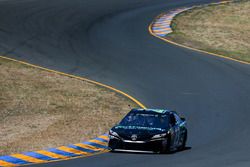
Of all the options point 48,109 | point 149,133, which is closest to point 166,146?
point 149,133

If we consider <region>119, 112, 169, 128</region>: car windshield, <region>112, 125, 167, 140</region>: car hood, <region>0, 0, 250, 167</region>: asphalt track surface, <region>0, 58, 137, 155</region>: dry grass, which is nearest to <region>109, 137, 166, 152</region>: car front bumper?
<region>112, 125, 167, 140</region>: car hood

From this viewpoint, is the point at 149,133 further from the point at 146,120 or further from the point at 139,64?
the point at 139,64

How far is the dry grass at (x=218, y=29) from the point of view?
151ft

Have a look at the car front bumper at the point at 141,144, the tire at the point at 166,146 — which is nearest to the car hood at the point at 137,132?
the car front bumper at the point at 141,144

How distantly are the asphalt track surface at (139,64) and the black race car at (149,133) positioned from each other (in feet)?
1.44

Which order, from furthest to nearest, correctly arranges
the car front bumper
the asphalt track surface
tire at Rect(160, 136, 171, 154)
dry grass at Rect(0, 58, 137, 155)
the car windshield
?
dry grass at Rect(0, 58, 137, 155), the asphalt track surface, the car windshield, tire at Rect(160, 136, 171, 154), the car front bumper

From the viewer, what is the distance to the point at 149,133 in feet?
71.6

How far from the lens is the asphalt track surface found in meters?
24.6

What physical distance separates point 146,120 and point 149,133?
1.36 m

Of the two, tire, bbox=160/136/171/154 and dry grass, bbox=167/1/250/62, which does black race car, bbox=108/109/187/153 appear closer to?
tire, bbox=160/136/171/154

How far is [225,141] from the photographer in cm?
2527

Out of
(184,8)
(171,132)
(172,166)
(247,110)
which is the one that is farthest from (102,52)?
(172,166)

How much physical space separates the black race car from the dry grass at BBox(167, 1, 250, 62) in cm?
2087

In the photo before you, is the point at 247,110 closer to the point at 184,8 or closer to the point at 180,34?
the point at 180,34
